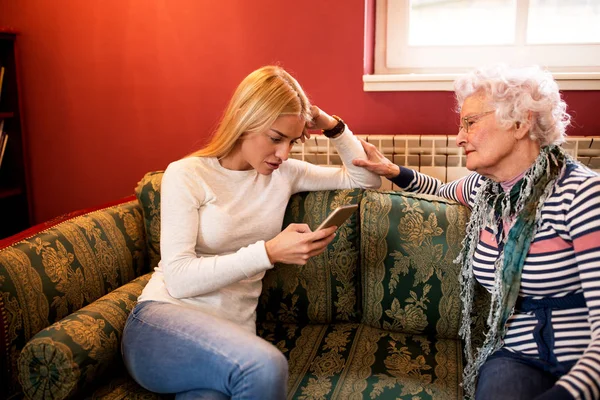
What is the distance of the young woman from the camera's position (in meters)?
1.40

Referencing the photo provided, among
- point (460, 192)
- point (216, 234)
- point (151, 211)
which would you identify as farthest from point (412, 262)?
point (151, 211)

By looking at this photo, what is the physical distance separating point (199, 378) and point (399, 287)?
2.34ft

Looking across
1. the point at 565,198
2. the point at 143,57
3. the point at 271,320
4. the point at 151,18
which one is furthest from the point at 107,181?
the point at 565,198

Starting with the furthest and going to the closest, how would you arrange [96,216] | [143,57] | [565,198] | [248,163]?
[143,57], [96,216], [248,163], [565,198]

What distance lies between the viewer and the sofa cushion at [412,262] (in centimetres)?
181

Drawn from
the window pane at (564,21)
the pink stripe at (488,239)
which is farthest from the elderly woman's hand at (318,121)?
the window pane at (564,21)

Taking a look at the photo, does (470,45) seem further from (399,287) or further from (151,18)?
(151,18)

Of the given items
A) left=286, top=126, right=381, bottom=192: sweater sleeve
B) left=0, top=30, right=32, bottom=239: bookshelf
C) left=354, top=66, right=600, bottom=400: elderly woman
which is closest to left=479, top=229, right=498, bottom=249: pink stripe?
left=354, top=66, right=600, bottom=400: elderly woman

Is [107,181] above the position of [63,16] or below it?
below

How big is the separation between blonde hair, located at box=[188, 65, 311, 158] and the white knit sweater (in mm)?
112

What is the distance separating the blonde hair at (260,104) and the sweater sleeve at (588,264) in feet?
2.45

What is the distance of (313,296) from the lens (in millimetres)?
1903

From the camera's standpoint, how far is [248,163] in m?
1.74

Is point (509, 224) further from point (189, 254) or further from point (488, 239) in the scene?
point (189, 254)
